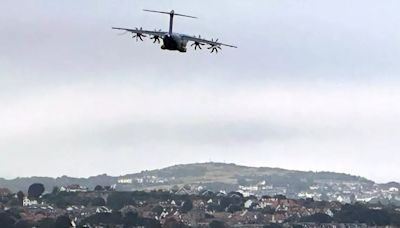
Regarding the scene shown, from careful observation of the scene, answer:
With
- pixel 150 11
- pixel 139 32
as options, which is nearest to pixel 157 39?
pixel 139 32

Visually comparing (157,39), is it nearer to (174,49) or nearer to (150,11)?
(174,49)

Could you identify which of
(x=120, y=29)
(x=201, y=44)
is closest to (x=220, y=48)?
(x=201, y=44)

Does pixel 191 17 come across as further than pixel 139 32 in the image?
No

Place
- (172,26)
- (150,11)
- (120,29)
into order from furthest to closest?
(172,26)
(120,29)
(150,11)

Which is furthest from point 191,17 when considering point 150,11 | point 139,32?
point 139,32

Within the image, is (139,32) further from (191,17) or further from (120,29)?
(191,17)

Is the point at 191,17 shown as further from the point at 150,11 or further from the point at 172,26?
the point at 172,26

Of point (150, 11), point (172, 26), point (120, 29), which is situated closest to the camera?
point (150, 11)

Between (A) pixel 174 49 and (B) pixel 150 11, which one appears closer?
(B) pixel 150 11
